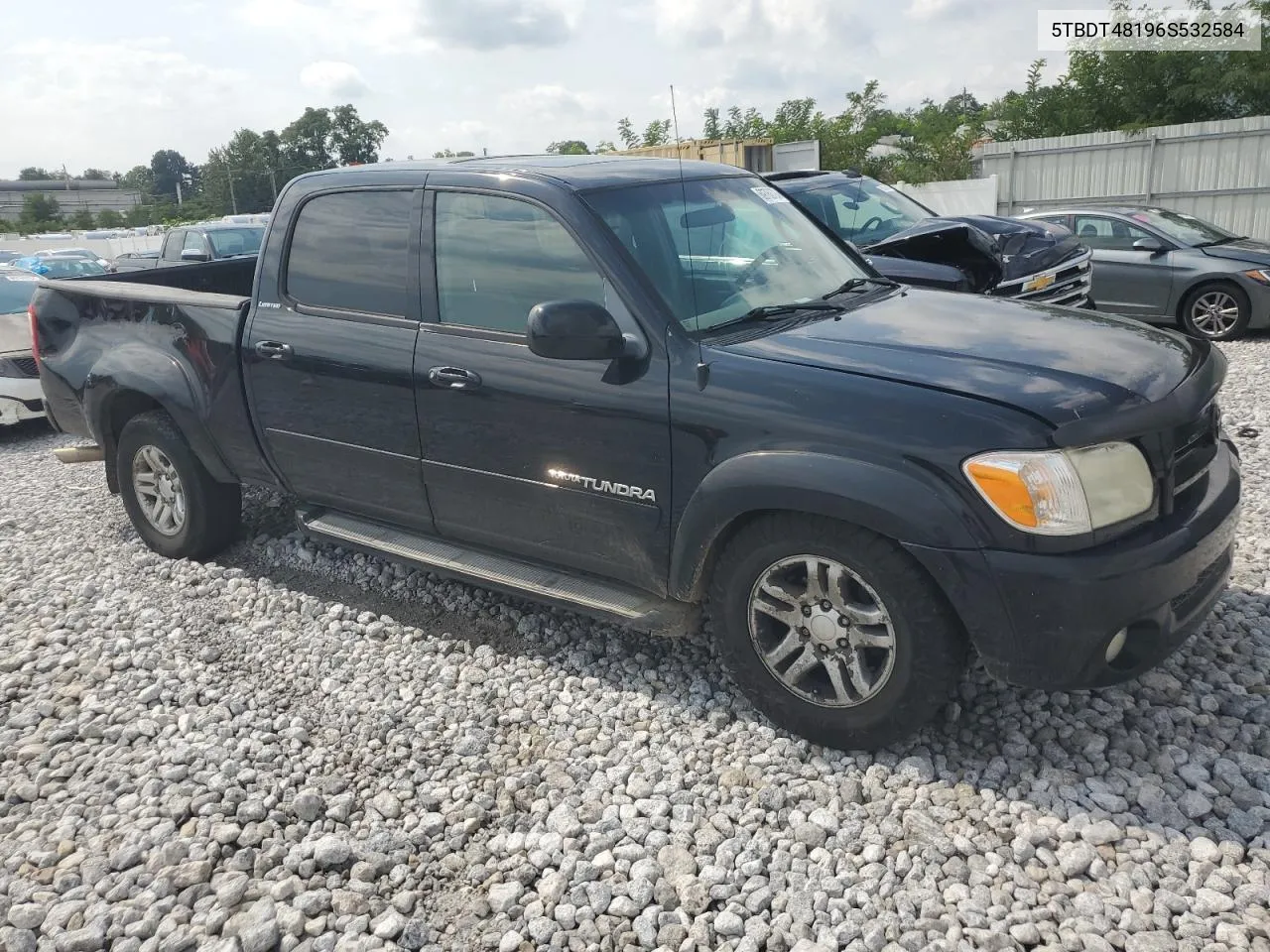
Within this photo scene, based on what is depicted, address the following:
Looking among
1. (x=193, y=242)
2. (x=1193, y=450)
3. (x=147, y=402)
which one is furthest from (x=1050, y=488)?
(x=193, y=242)

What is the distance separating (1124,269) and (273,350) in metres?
9.59

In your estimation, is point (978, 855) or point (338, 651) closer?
point (978, 855)

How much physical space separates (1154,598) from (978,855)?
2.98 ft

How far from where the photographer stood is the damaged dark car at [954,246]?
7.73 meters

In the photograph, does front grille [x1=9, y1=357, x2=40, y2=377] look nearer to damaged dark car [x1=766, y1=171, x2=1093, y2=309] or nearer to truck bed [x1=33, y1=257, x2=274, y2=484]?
truck bed [x1=33, y1=257, x2=274, y2=484]

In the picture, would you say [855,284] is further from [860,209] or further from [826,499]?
[860,209]

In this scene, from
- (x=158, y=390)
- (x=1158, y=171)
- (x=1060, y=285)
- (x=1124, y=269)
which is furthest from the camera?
(x=1158, y=171)

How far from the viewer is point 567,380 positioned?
3.71 meters

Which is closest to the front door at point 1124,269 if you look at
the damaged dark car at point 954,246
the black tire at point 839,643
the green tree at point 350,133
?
the damaged dark car at point 954,246

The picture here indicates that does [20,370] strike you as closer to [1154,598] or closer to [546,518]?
[546,518]

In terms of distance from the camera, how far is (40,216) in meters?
82.7

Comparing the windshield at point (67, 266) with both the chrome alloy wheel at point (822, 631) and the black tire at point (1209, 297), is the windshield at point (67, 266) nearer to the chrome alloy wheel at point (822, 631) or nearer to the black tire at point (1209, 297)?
the black tire at point (1209, 297)

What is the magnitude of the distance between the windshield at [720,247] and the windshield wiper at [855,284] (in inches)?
1.1

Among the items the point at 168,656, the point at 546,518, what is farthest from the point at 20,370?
the point at 546,518
